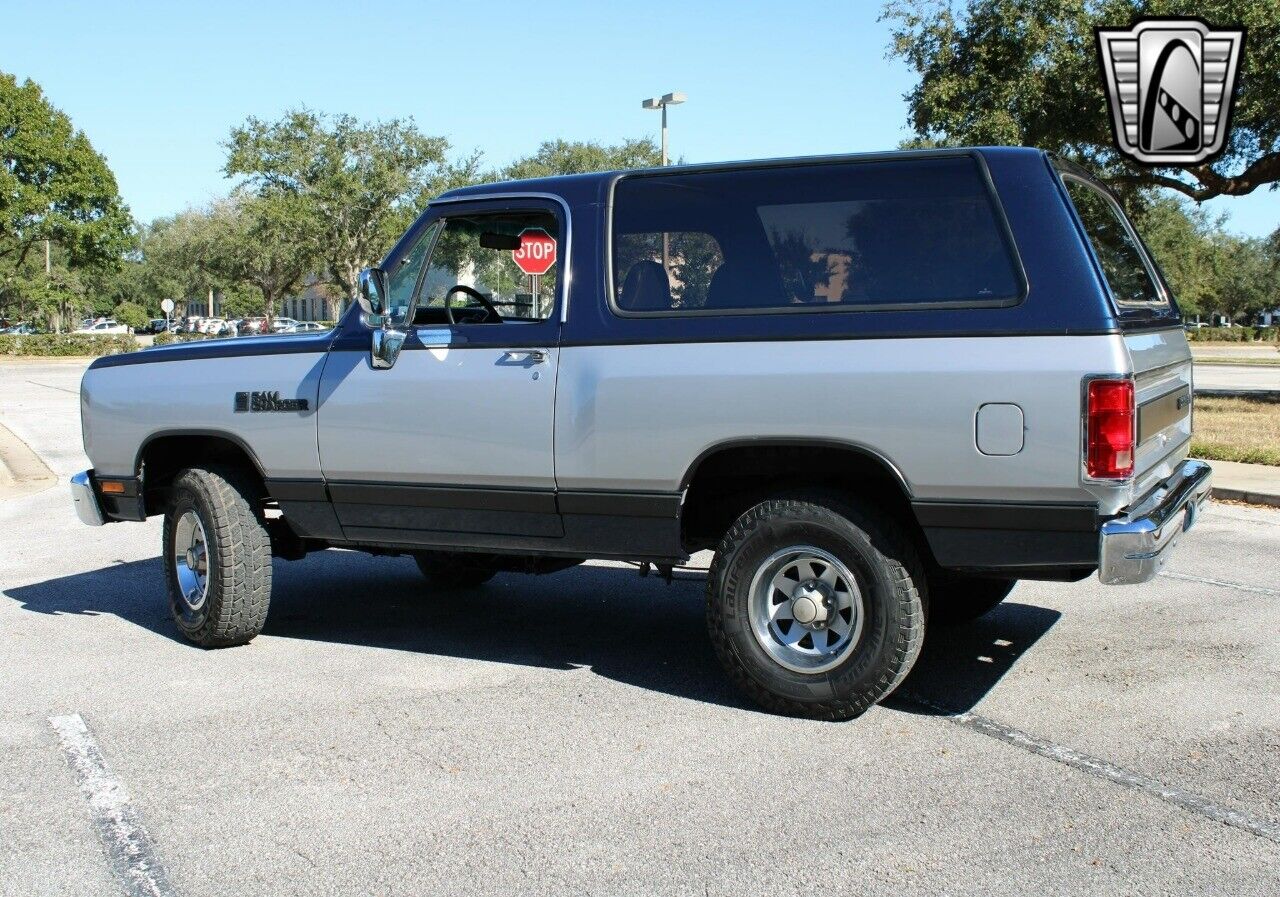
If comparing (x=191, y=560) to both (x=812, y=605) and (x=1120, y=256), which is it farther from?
(x=1120, y=256)

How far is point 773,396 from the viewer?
4.89 metres

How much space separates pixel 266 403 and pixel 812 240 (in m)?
2.71

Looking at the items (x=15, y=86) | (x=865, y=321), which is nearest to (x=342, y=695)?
(x=865, y=321)

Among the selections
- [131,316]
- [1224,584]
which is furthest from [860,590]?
[131,316]

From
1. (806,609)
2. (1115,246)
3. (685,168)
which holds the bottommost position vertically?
(806,609)

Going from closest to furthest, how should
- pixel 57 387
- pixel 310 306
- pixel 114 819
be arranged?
1. pixel 114 819
2. pixel 57 387
3. pixel 310 306

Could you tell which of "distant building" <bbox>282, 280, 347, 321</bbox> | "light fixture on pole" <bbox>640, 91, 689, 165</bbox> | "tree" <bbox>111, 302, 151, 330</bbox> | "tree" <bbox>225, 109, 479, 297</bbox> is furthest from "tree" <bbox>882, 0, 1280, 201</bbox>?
"tree" <bbox>111, 302, 151, 330</bbox>

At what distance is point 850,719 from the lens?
16.5 feet

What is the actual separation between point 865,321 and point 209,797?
2.85 meters

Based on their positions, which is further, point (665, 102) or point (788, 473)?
point (665, 102)

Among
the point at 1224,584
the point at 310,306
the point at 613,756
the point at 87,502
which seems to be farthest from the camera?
the point at 310,306

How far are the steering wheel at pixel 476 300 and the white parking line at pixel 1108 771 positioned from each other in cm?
251

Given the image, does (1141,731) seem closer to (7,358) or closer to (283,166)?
(283,166)

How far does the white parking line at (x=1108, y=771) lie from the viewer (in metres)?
3.94
